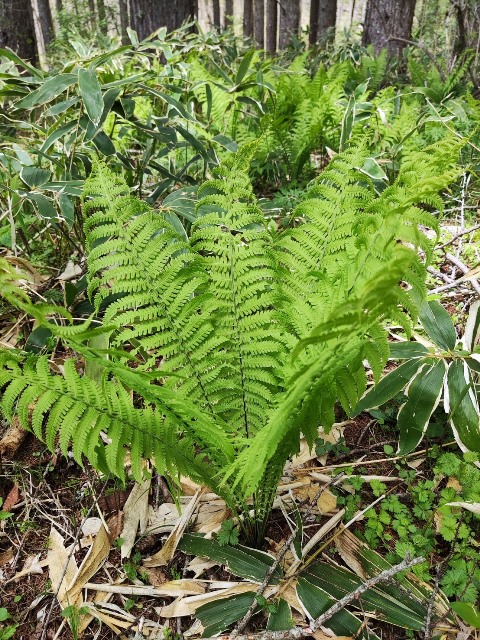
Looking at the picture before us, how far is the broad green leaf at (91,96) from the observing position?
A: 4.88 feet

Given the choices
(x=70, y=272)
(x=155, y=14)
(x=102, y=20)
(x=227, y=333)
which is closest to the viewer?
(x=227, y=333)

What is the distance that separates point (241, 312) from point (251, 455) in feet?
1.32

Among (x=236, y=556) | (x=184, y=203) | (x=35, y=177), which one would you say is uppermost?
(x=35, y=177)

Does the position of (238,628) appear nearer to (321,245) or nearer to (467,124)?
(321,245)

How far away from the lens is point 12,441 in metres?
1.47

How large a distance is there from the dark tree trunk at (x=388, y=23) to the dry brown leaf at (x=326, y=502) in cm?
457

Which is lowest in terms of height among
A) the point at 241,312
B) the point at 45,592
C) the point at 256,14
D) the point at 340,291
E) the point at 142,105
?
the point at 45,592

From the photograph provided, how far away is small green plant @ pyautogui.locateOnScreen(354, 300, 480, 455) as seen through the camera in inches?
48.1

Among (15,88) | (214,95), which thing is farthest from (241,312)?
(214,95)

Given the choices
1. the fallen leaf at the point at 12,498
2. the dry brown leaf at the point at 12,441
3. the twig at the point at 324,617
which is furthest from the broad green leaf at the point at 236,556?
the dry brown leaf at the point at 12,441

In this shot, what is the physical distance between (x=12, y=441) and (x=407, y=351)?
1184 mm

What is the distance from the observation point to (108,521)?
4.25 feet

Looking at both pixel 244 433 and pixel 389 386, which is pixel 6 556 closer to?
pixel 244 433

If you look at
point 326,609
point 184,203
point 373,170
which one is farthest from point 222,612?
point 373,170
